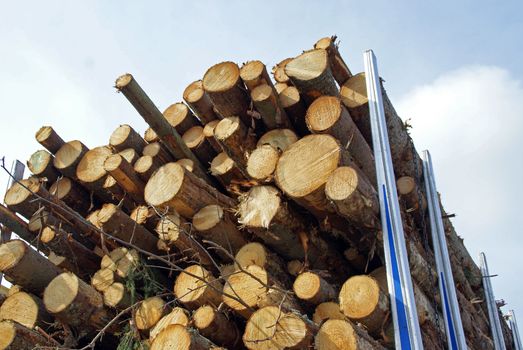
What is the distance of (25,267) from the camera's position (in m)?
3.57

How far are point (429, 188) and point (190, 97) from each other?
6.91ft

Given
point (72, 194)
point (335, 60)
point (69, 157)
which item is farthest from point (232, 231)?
point (69, 157)

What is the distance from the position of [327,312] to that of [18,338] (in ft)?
6.12

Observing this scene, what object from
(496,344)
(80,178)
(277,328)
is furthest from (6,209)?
(496,344)

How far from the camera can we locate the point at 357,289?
2941mm

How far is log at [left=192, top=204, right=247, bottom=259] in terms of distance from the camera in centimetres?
352

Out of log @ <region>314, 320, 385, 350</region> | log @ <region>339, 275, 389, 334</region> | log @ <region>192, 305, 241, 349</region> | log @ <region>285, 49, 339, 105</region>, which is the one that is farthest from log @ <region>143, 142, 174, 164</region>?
log @ <region>314, 320, 385, 350</region>

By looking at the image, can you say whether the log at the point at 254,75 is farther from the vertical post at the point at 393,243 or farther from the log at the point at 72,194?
the log at the point at 72,194

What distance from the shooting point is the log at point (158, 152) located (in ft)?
13.7

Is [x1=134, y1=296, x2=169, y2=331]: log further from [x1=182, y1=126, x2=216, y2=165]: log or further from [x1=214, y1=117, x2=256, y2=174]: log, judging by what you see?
[x1=182, y1=126, x2=216, y2=165]: log

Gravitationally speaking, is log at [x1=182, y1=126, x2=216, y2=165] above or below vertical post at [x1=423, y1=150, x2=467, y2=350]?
above

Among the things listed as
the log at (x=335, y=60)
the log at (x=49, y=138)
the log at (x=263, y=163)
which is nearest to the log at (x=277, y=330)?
the log at (x=263, y=163)

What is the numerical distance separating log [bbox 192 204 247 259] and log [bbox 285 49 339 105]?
977 mm

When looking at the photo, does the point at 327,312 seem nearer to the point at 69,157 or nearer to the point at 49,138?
the point at 69,157
